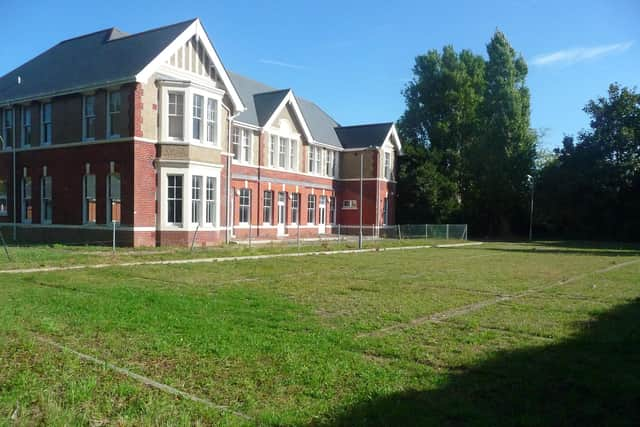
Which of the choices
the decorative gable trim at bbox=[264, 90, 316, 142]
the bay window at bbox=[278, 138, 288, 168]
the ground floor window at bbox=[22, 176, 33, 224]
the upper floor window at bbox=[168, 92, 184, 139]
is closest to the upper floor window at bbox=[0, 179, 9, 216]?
the ground floor window at bbox=[22, 176, 33, 224]

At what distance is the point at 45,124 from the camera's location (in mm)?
26391

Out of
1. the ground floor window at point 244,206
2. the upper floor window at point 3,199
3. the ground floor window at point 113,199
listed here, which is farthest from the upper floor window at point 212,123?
the upper floor window at point 3,199

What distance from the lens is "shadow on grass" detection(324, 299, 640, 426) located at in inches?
181

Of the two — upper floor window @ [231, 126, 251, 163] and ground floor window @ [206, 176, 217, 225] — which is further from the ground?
upper floor window @ [231, 126, 251, 163]

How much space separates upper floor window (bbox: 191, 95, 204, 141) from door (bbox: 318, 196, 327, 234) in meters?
18.9

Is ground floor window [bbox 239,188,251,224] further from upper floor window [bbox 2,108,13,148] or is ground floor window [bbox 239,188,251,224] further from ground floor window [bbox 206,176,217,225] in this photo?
upper floor window [bbox 2,108,13,148]

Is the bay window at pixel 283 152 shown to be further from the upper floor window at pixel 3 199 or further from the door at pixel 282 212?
the upper floor window at pixel 3 199

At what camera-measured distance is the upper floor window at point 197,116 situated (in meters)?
24.3

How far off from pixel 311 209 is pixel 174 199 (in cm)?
1856

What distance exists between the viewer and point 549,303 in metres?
10.7

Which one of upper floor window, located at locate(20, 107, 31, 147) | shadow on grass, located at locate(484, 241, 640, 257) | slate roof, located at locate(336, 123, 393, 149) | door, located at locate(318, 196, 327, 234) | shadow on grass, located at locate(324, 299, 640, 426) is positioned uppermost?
slate roof, located at locate(336, 123, 393, 149)

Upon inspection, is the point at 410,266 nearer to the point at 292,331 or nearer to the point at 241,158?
the point at 292,331

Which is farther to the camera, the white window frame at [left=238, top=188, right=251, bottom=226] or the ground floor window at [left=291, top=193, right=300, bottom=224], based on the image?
the ground floor window at [left=291, top=193, right=300, bottom=224]

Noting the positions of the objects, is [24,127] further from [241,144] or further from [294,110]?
[294,110]
